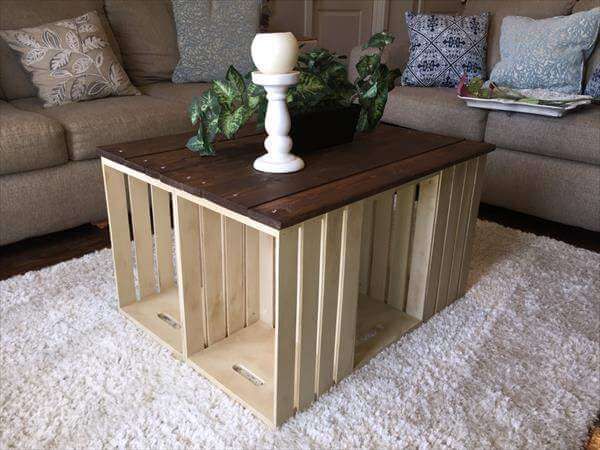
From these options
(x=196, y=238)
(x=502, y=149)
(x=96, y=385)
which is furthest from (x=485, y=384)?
(x=502, y=149)

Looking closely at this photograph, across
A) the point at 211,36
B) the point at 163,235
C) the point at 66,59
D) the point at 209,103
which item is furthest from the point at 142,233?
the point at 211,36

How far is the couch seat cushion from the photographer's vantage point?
1.74 m

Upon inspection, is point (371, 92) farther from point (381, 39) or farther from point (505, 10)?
point (505, 10)

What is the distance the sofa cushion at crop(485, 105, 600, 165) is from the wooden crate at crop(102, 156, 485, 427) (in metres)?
0.72

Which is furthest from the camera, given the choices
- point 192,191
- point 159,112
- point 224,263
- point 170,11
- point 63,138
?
point 170,11

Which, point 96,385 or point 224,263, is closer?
point 96,385

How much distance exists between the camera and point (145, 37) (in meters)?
2.60

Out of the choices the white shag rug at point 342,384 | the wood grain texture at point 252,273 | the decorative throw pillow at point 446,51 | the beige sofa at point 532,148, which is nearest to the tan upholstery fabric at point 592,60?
the beige sofa at point 532,148

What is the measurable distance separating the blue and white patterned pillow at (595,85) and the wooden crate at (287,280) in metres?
1.16

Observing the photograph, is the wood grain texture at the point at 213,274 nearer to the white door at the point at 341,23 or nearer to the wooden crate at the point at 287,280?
the wooden crate at the point at 287,280

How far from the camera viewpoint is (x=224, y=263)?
1328 mm

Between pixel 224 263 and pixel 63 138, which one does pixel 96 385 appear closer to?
pixel 224 263

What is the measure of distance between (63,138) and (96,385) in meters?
0.99

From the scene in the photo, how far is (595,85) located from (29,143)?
7.25 feet
